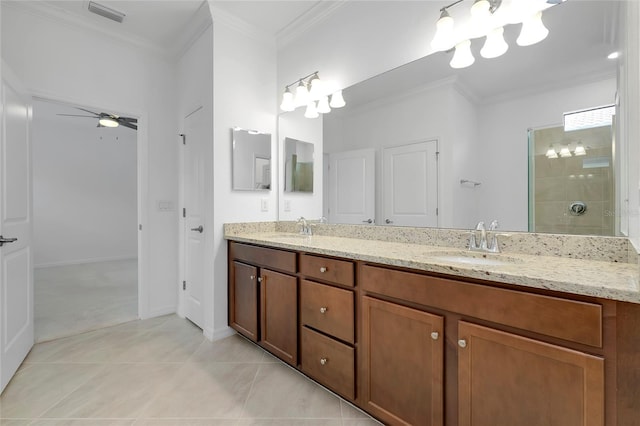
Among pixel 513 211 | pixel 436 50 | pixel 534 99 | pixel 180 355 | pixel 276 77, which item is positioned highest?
pixel 276 77

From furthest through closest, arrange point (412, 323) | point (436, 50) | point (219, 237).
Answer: point (219, 237), point (436, 50), point (412, 323)

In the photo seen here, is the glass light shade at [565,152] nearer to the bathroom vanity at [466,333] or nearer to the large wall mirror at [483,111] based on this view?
the large wall mirror at [483,111]

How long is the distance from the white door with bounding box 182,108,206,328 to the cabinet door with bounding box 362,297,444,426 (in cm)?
167

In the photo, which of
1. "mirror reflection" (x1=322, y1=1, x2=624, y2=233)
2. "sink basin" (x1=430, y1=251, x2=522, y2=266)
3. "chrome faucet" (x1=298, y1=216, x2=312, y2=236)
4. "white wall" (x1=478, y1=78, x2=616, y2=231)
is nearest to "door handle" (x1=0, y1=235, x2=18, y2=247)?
"chrome faucet" (x1=298, y1=216, x2=312, y2=236)

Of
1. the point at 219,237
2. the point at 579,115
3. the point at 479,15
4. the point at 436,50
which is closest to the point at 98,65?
the point at 219,237

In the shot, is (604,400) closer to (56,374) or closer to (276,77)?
(56,374)

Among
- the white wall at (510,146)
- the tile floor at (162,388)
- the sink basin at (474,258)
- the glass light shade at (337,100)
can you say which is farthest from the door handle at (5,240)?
the white wall at (510,146)

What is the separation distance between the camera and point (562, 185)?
133cm

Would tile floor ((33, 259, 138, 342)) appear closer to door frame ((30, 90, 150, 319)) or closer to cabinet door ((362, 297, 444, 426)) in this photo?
door frame ((30, 90, 150, 319))

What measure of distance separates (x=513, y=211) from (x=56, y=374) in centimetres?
292

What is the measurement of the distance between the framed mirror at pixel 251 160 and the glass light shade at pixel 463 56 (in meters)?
1.66

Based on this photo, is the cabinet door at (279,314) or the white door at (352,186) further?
the white door at (352,186)

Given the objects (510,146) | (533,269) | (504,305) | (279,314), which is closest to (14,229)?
(279,314)

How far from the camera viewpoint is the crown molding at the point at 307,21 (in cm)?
227
